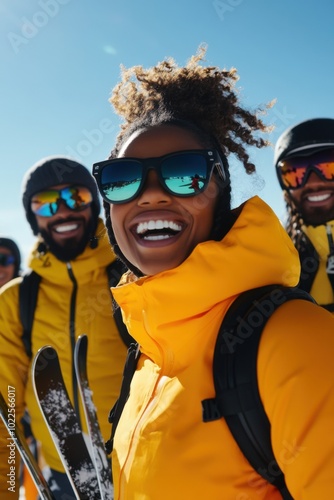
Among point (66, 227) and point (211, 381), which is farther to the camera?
point (66, 227)

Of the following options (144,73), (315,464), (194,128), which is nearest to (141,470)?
(315,464)

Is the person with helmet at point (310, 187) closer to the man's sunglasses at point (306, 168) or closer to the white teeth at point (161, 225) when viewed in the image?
the man's sunglasses at point (306, 168)

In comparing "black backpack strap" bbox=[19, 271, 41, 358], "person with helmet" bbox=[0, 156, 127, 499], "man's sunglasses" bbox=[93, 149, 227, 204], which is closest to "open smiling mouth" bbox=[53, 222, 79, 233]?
"person with helmet" bbox=[0, 156, 127, 499]

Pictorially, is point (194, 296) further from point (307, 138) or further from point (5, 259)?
point (5, 259)

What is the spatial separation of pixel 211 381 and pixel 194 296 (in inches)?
9.8

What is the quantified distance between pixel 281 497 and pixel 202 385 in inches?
13.3

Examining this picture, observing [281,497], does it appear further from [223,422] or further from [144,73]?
[144,73]

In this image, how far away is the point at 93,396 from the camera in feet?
9.39

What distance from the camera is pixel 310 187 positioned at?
3.93 metres

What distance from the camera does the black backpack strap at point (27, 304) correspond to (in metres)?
2.99

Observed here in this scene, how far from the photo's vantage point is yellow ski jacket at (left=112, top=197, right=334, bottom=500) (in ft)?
3.03

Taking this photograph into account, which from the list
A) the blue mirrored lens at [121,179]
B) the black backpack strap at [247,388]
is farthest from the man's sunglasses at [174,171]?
the black backpack strap at [247,388]

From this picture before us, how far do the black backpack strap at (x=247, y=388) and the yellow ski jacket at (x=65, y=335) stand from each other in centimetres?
191

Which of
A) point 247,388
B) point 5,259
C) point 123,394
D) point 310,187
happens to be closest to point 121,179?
point 123,394
